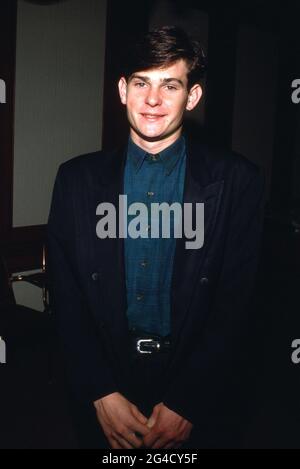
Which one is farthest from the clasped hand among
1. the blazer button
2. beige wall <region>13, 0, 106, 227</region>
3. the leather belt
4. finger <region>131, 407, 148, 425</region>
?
beige wall <region>13, 0, 106, 227</region>

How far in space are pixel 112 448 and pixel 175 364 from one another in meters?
0.33

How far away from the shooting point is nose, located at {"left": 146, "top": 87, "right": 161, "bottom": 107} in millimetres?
1556

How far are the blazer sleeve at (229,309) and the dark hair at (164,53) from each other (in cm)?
38

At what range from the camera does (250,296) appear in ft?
5.42

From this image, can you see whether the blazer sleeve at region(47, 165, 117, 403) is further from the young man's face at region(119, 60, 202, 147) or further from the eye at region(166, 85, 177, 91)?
the eye at region(166, 85, 177, 91)

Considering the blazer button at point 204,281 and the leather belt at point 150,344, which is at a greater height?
the blazer button at point 204,281

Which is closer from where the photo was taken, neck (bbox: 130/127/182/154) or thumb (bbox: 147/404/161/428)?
thumb (bbox: 147/404/161/428)

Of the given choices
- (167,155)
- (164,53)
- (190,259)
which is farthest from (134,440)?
(164,53)

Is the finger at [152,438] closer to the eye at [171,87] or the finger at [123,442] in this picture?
the finger at [123,442]

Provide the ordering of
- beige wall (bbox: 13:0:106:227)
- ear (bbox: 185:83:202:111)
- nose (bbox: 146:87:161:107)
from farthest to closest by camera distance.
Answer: beige wall (bbox: 13:0:106:227) → ear (bbox: 185:83:202:111) → nose (bbox: 146:87:161:107)

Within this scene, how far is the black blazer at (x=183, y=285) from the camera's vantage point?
5.32 feet

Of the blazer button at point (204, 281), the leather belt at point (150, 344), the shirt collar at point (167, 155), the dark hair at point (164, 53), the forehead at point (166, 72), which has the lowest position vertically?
the leather belt at point (150, 344)

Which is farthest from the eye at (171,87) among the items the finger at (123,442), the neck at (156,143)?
the finger at (123,442)

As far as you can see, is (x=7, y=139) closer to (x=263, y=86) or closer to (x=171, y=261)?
(x=171, y=261)
